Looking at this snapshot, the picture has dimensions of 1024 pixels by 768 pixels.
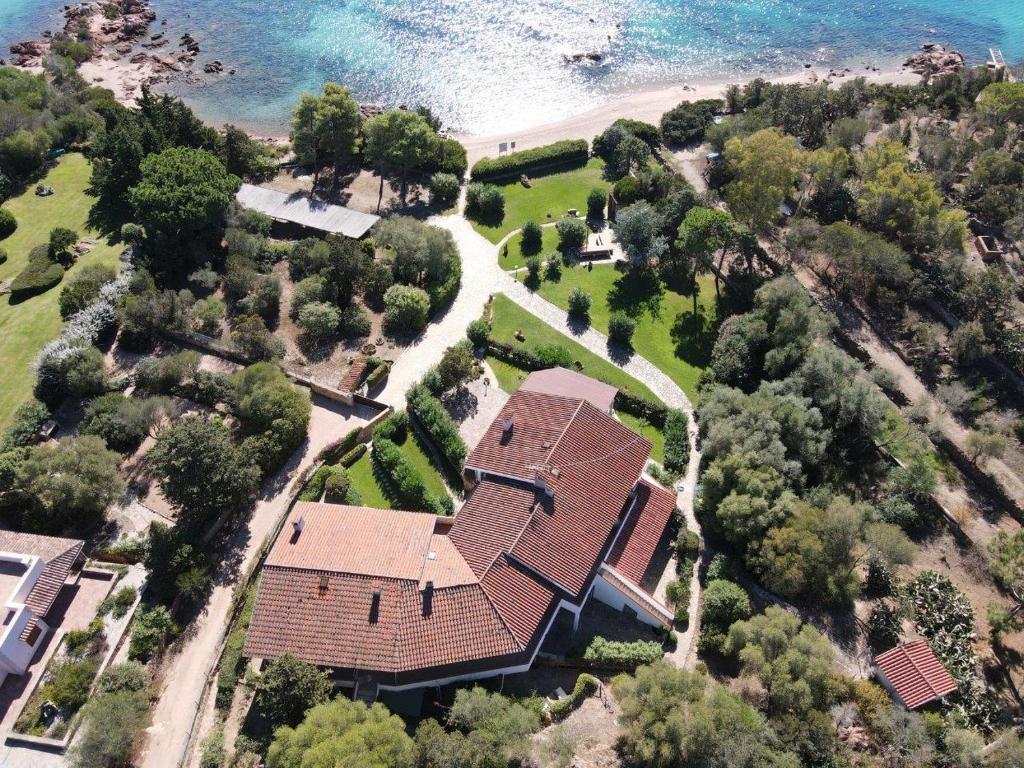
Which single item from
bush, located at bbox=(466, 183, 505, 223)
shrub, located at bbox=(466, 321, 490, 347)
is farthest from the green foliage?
shrub, located at bbox=(466, 321, 490, 347)

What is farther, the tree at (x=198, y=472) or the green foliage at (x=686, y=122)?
the green foliage at (x=686, y=122)

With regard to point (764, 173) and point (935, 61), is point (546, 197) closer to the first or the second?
point (764, 173)

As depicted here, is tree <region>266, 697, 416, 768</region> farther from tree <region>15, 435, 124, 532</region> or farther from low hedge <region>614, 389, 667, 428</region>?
low hedge <region>614, 389, 667, 428</region>

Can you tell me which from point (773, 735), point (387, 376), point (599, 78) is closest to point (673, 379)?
point (387, 376)

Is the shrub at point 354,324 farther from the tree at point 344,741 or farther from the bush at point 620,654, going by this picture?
the bush at point 620,654

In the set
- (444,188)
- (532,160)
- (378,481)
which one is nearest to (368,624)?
(378,481)

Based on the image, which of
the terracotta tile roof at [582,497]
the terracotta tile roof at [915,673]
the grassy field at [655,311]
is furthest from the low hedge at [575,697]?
the grassy field at [655,311]
